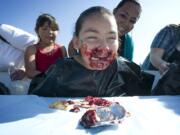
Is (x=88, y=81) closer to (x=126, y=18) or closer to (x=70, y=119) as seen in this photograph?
(x=70, y=119)

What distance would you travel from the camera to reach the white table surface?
0.89m

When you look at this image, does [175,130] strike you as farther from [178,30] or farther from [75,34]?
[178,30]

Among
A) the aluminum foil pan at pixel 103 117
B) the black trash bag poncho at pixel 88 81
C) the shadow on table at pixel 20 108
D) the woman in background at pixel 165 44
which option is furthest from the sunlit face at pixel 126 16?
the aluminum foil pan at pixel 103 117

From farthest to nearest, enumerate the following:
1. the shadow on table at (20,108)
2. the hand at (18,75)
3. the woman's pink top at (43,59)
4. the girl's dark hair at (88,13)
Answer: the woman's pink top at (43,59) → the hand at (18,75) → the girl's dark hair at (88,13) → the shadow on table at (20,108)

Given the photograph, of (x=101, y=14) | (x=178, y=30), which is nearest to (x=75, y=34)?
(x=101, y=14)

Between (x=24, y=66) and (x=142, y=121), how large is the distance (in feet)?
5.33

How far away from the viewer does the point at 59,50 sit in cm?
273

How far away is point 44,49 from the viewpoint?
269cm

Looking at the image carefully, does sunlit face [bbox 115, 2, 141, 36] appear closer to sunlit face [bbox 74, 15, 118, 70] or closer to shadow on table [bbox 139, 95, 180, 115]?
sunlit face [bbox 74, 15, 118, 70]

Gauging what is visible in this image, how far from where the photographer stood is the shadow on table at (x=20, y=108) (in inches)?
40.3

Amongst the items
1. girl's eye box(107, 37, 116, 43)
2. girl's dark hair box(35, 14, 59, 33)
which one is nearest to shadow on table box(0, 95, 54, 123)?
girl's eye box(107, 37, 116, 43)

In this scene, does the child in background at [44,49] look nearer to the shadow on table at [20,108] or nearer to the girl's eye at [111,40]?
the girl's eye at [111,40]

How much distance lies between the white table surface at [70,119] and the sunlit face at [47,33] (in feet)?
4.92

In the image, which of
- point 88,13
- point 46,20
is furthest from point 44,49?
point 88,13
